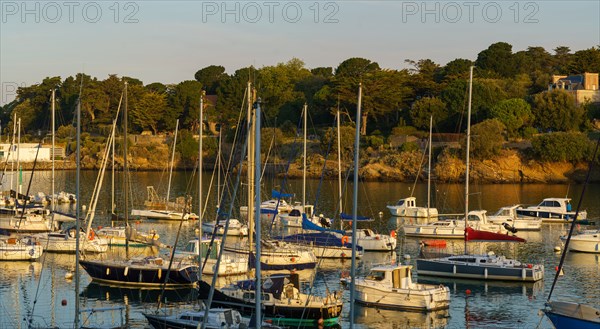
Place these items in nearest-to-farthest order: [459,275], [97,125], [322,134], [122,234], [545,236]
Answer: [459,275]
[122,234]
[545,236]
[322,134]
[97,125]

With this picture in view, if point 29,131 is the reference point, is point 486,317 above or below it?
below

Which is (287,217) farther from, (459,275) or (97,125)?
(97,125)

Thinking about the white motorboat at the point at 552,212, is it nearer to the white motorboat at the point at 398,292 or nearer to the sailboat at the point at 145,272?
the white motorboat at the point at 398,292

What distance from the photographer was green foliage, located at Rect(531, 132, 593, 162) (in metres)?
91.3

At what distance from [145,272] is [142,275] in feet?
0.69

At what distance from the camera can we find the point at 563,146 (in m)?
91.3

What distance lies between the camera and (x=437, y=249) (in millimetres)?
49031

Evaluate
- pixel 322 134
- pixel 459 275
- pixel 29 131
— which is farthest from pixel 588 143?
pixel 29 131

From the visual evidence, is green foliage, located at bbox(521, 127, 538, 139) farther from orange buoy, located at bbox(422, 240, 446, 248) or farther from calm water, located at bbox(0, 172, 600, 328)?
orange buoy, located at bbox(422, 240, 446, 248)

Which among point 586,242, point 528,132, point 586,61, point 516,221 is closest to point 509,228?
point 516,221

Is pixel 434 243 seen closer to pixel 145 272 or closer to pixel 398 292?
pixel 398 292

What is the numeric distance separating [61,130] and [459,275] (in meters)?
97.7

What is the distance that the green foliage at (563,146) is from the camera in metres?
91.3

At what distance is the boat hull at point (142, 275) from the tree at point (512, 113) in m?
67.5
